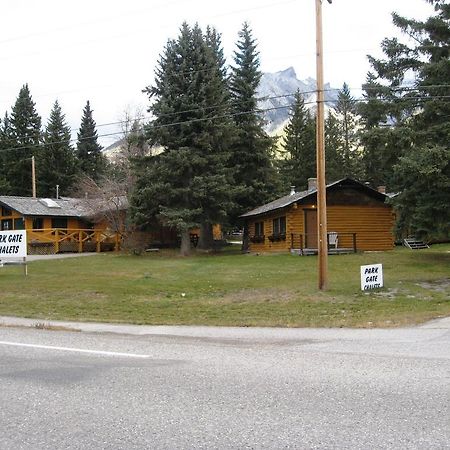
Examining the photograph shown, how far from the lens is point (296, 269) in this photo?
77.0ft

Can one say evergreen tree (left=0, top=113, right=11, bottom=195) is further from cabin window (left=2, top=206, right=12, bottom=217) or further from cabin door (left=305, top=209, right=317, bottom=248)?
cabin door (left=305, top=209, right=317, bottom=248)

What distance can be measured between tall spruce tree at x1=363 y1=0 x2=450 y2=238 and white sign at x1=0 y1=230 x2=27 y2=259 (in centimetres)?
1539

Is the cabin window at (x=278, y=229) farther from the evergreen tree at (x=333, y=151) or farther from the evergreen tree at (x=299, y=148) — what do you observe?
the evergreen tree at (x=299, y=148)

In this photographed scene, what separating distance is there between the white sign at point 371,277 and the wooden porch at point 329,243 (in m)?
14.2

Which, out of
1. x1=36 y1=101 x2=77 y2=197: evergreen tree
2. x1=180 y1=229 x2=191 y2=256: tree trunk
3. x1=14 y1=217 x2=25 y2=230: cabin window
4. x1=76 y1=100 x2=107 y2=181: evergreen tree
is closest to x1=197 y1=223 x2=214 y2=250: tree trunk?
x1=180 y1=229 x2=191 y2=256: tree trunk

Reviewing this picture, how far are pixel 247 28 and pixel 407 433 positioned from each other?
161ft

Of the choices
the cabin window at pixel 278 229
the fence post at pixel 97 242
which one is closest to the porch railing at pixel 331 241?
the cabin window at pixel 278 229

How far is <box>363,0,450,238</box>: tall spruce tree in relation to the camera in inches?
914

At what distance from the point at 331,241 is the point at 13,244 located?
1797 cm

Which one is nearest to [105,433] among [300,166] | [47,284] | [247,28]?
[47,284]

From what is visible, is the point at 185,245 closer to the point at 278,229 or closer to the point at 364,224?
the point at 278,229

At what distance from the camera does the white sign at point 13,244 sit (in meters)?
22.2

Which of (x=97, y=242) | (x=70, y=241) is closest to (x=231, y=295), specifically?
(x=97, y=242)

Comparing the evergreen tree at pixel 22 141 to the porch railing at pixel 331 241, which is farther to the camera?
→ the evergreen tree at pixel 22 141
